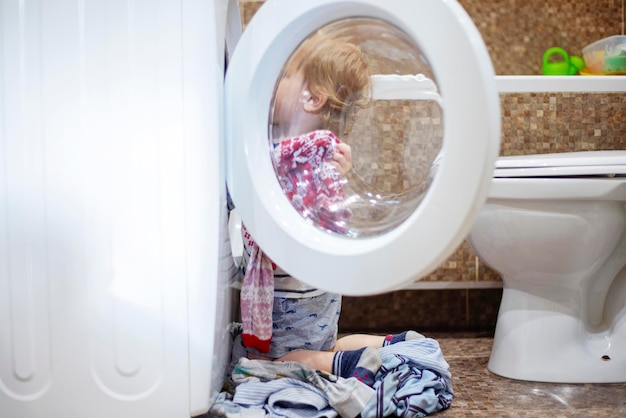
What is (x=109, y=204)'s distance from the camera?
1.16m

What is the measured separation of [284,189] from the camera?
→ 1.21 metres

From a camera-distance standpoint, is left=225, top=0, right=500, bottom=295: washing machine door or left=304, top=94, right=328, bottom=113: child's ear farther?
left=304, top=94, right=328, bottom=113: child's ear

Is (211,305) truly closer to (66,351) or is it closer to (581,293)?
(66,351)

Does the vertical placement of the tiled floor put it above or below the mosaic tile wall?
below

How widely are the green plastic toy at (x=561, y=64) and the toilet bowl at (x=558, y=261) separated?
2.17 feet

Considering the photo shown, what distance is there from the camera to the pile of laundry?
51.4 inches

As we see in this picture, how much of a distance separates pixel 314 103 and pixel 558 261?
0.76 m

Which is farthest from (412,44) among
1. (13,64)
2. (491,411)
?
(491,411)

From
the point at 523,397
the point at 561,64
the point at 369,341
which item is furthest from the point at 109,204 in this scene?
the point at 561,64

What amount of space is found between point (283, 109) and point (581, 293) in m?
0.89

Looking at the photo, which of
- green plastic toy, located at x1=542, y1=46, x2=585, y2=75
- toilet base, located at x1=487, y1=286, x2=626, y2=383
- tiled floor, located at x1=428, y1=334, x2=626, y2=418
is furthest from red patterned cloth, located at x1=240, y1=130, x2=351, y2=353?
green plastic toy, located at x1=542, y1=46, x2=585, y2=75

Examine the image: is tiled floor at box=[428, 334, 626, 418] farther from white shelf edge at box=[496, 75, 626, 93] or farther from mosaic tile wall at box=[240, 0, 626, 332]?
white shelf edge at box=[496, 75, 626, 93]

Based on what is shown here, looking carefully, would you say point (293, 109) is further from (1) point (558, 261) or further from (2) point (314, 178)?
(1) point (558, 261)

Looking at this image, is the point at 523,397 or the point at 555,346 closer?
the point at 523,397
